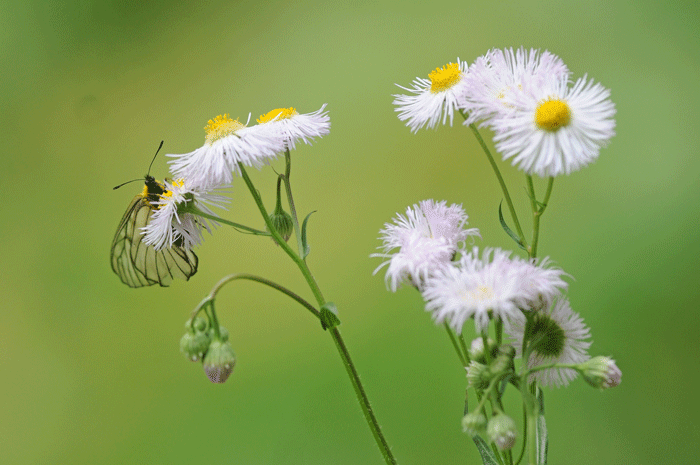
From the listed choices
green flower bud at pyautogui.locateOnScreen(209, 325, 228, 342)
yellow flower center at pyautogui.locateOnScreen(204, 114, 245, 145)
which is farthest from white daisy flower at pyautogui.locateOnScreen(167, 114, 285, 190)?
green flower bud at pyautogui.locateOnScreen(209, 325, 228, 342)

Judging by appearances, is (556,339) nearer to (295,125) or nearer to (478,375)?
(478,375)

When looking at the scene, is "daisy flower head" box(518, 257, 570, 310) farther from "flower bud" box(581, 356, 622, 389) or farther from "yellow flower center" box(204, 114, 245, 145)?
"yellow flower center" box(204, 114, 245, 145)

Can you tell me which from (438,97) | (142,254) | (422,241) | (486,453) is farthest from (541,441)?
(142,254)

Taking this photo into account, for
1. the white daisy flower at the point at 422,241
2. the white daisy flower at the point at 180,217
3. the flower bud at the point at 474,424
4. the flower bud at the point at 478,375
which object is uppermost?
the white daisy flower at the point at 180,217

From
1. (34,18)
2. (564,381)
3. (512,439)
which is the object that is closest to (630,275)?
(564,381)

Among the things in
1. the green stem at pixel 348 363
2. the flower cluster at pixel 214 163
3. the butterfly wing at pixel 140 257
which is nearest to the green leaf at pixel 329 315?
the green stem at pixel 348 363

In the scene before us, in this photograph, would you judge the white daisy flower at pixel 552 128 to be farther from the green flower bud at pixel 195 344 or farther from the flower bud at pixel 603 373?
the green flower bud at pixel 195 344
